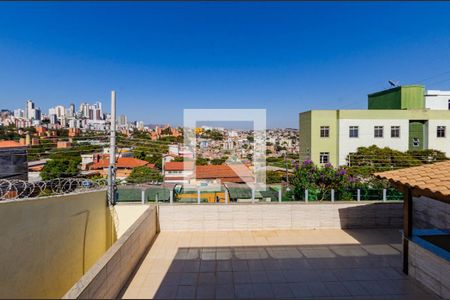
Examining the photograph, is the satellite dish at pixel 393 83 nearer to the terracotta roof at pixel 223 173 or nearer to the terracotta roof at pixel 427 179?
the terracotta roof at pixel 223 173

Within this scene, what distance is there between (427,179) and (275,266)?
2.63 metres

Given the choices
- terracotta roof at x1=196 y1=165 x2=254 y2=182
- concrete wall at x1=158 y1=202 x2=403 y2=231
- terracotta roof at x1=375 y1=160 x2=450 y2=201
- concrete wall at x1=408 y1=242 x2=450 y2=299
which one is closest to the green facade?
terracotta roof at x1=196 y1=165 x2=254 y2=182

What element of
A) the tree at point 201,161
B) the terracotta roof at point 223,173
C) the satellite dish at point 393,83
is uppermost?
the satellite dish at point 393,83

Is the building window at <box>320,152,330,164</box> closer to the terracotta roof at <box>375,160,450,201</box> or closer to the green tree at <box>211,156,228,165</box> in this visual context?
the green tree at <box>211,156,228,165</box>

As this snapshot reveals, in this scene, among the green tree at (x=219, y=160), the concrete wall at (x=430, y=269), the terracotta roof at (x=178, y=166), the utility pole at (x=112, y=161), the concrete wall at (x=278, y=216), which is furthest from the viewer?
the green tree at (x=219, y=160)

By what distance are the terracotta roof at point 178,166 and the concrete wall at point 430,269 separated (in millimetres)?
6067

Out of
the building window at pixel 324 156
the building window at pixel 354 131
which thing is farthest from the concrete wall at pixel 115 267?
the building window at pixel 354 131

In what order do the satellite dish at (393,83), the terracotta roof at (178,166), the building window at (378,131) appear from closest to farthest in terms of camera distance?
the terracotta roof at (178,166), the building window at (378,131), the satellite dish at (393,83)

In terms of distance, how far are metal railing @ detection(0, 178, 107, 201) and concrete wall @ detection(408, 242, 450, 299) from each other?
20.7 feet

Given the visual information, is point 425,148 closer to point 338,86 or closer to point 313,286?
point 338,86

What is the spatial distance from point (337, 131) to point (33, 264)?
730 inches

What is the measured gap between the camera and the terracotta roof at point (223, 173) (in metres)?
→ 8.80

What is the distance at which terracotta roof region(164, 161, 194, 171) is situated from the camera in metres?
8.80

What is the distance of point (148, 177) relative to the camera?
7312 millimetres
